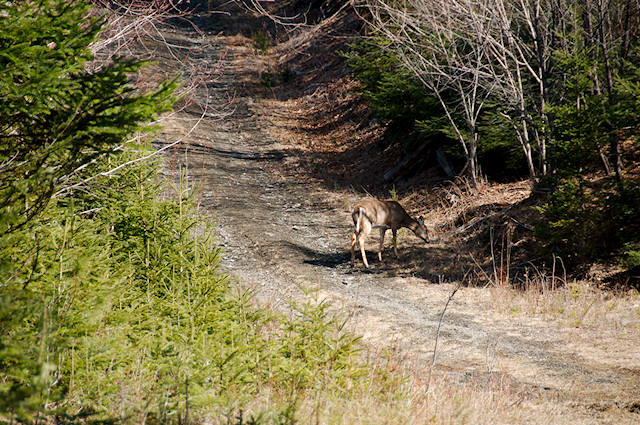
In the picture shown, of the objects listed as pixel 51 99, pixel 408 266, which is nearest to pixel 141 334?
pixel 51 99

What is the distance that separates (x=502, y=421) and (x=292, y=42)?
30.7 metres

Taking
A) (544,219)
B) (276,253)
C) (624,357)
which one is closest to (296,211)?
(276,253)

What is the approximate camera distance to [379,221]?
36.7ft

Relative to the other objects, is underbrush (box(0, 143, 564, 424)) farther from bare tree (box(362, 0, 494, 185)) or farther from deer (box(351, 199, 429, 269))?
bare tree (box(362, 0, 494, 185))

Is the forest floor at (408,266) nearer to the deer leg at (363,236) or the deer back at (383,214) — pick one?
the deer leg at (363,236)

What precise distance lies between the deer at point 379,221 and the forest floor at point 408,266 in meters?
0.42

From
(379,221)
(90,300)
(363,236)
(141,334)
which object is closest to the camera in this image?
(90,300)

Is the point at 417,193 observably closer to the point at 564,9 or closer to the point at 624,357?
the point at 564,9

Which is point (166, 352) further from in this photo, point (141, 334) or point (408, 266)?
point (408, 266)

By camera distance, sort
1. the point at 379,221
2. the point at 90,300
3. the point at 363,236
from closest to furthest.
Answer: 1. the point at 90,300
2. the point at 363,236
3. the point at 379,221

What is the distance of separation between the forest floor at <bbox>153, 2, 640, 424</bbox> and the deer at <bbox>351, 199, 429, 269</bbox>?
419 millimetres

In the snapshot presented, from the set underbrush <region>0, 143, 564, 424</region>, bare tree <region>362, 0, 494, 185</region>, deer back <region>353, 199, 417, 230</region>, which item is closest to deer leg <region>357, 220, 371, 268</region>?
deer back <region>353, 199, 417, 230</region>

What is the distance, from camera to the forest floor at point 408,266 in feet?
19.2

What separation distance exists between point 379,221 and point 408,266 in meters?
1.26
